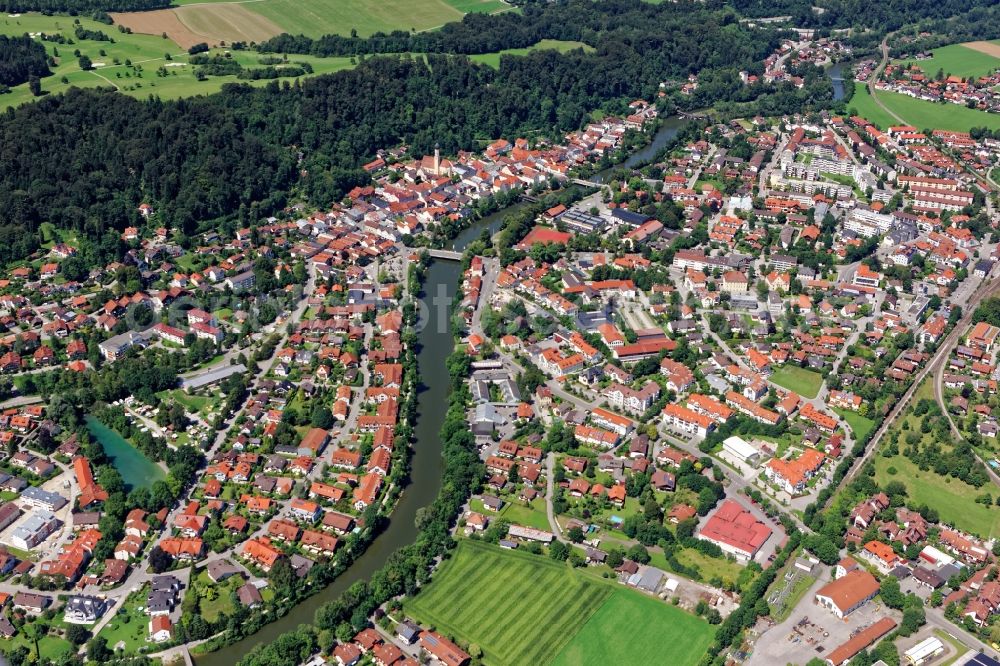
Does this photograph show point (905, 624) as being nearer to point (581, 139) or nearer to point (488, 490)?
point (488, 490)

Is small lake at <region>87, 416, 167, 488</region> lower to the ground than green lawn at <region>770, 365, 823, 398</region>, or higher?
lower

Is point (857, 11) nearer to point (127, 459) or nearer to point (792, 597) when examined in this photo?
point (792, 597)

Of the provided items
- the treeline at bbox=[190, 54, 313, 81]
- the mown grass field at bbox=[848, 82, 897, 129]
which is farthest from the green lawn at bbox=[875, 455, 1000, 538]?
the treeline at bbox=[190, 54, 313, 81]

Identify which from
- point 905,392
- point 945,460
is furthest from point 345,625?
point 905,392

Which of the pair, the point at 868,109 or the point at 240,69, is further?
the point at 868,109

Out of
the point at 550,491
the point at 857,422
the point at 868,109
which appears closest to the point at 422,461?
the point at 550,491

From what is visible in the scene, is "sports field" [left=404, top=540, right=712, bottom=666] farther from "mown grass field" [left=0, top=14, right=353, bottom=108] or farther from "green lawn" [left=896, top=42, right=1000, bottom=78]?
"green lawn" [left=896, top=42, right=1000, bottom=78]

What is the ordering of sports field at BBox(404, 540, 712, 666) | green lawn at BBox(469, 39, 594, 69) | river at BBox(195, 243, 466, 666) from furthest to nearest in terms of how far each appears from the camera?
1. green lawn at BBox(469, 39, 594, 69)
2. river at BBox(195, 243, 466, 666)
3. sports field at BBox(404, 540, 712, 666)
